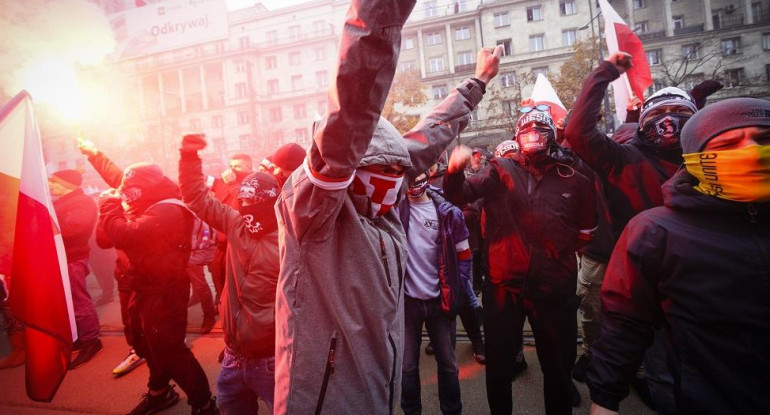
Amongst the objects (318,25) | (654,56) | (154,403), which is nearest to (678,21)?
(654,56)

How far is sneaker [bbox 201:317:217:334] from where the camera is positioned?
17.6 feet

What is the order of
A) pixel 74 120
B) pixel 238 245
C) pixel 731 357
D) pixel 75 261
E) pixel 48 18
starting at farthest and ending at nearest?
1. pixel 48 18
2. pixel 75 261
3. pixel 74 120
4. pixel 238 245
5. pixel 731 357

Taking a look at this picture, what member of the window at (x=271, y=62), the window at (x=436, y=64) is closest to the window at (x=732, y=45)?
the window at (x=436, y=64)

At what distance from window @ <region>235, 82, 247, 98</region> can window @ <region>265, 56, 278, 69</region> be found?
385cm

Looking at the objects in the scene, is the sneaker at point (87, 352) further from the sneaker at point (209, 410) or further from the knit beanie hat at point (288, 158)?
the knit beanie hat at point (288, 158)

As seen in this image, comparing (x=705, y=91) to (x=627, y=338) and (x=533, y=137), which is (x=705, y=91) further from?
(x=627, y=338)

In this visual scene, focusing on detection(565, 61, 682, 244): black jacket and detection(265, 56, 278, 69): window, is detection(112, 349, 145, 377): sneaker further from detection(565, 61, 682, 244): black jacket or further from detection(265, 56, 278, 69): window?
detection(265, 56, 278, 69): window

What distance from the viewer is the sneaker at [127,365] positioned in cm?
434

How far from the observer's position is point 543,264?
2.65 meters

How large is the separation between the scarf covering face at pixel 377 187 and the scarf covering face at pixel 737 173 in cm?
131

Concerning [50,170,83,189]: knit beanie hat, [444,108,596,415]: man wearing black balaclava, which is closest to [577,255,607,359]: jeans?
[444,108,596,415]: man wearing black balaclava

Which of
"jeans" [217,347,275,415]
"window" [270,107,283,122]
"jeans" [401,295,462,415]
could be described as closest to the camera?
"jeans" [217,347,275,415]

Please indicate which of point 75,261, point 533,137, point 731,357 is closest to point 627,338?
point 731,357

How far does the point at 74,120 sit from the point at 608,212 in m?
5.96
